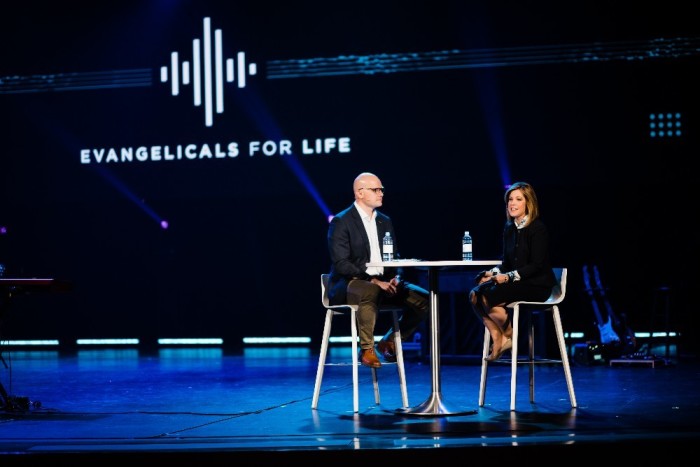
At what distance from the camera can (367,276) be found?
16.8ft

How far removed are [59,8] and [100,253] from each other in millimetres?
3012

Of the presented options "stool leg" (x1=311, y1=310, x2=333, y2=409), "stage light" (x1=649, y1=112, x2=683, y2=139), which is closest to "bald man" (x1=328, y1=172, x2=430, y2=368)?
"stool leg" (x1=311, y1=310, x2=333, y2=409)

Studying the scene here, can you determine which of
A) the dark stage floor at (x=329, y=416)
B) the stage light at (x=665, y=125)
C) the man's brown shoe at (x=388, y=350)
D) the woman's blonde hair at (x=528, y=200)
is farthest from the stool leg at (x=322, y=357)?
the stage light at (x=665, y=125)

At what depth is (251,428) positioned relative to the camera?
→ 4.45 metres

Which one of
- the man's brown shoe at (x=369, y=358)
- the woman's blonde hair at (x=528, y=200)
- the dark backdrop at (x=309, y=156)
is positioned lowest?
the man's brown shoe at (x=369, y=358)

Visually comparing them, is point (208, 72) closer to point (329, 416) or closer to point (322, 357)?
point (322, 357)

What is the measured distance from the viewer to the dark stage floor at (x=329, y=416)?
148 inches

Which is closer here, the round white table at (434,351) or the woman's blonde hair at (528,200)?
the round white table at (434,351)

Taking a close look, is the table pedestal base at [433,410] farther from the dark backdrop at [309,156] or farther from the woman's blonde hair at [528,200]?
the dark backdrop at [309,156]

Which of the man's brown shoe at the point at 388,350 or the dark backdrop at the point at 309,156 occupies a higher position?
the dark backdrop at the point at 309,156

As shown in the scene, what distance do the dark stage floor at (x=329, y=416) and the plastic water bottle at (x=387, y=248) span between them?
82 cm

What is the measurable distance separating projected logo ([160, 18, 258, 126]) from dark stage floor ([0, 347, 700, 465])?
12.3 ft

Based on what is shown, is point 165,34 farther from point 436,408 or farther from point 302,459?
point 302,459

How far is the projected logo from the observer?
10.8 metres
